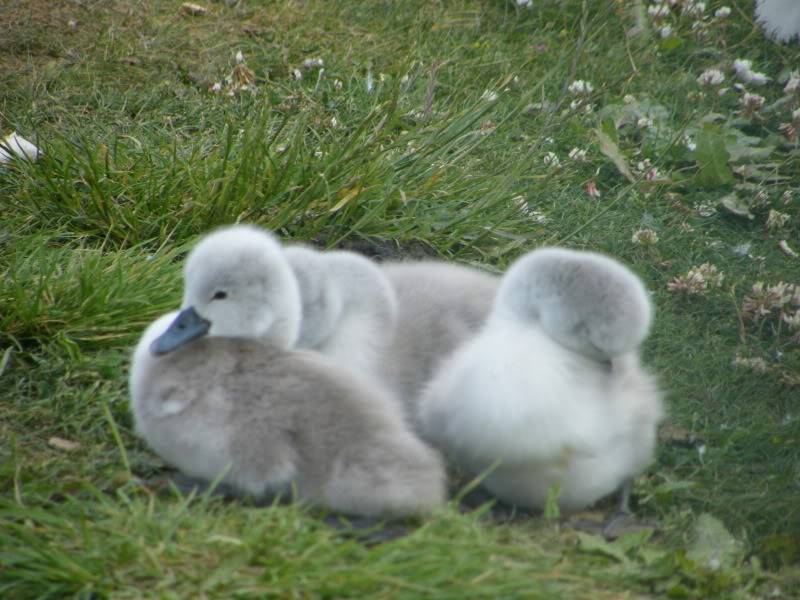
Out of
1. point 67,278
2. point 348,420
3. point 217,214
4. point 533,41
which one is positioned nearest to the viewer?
point 348,420

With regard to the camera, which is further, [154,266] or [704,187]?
[704,187]

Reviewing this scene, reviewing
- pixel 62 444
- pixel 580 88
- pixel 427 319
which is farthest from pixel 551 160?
pixel 62 444

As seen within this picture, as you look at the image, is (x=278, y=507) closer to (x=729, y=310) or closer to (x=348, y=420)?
(x=348, y=420)

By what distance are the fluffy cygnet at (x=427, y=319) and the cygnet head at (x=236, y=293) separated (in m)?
0.46

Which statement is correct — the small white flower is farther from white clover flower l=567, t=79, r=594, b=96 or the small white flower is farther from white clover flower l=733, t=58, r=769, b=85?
white clover flower l=733, t=58, r=769, b=85

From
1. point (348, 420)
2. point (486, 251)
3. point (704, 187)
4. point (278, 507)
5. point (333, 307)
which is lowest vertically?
point (278, 507)

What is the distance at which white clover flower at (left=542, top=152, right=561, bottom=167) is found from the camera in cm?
545

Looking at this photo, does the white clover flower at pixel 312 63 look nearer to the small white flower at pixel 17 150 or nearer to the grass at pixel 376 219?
the grass at pixel 376 219

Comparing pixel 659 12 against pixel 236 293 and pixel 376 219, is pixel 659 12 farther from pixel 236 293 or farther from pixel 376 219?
pixel 236 293

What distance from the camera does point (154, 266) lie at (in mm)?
4090

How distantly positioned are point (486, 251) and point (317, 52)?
213cm

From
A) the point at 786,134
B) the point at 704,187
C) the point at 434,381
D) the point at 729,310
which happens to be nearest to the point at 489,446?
the point at 434,381

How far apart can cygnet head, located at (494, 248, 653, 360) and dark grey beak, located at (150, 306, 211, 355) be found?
0.95 meters

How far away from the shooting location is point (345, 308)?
11.2ft
